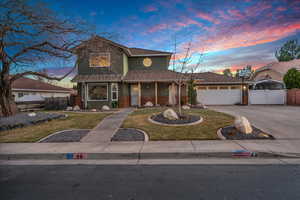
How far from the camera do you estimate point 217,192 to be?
251 centimetres

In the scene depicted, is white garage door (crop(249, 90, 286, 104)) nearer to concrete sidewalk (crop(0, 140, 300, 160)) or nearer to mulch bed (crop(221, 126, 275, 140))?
mulch bed (crop(221, 126, 275, 140))

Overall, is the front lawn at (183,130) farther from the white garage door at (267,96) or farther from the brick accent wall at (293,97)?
the brick accent wall at (293,97)

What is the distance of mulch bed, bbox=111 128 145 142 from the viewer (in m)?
5.59

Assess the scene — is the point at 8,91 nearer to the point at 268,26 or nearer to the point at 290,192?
the point at 290,192

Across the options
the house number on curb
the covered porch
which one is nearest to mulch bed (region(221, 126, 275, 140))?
the house number on curb

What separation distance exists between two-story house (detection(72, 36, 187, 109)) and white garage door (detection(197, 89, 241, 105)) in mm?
3159

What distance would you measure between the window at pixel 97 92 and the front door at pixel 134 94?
2.76 meters

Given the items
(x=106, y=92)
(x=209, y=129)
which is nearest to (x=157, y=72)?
(x=106, y=92)

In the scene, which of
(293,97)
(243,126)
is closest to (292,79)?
(293,97)

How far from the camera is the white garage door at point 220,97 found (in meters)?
16.6

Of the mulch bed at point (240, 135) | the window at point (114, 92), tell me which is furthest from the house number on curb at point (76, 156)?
the window at point (114, 92)

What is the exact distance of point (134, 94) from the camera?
15.5 meters

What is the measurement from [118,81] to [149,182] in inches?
459

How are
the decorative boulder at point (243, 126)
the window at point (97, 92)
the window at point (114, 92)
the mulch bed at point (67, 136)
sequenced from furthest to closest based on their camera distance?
the window at point (97, 92) → the window at point (114, 92) → the decorative boulder at point (243, 126) → the mulch bed at point (67, 136)
